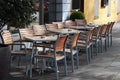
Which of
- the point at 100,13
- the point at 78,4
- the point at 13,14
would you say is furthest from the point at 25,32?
the point at 100,13

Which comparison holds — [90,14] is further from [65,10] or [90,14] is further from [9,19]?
[9,19]

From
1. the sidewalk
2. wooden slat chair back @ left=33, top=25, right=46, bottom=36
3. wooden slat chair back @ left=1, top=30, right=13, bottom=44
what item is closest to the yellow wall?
the sidewalk

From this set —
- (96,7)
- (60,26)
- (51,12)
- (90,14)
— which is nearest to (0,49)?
(60,26)

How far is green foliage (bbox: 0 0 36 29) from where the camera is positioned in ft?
22.0

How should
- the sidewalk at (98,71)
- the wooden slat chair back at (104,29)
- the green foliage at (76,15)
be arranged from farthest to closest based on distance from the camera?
the green foliage at (76,15) → the wooden slat chair back at (104,29) → the sidewalk at (98,71)

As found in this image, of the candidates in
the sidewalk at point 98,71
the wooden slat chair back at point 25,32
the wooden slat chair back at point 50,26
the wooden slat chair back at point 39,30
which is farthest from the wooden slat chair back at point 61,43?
the wooden slat chair back at point 50,26

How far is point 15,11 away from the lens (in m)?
6.77

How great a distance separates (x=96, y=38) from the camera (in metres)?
11.0

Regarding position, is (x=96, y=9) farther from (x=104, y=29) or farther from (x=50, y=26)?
(x=50, y=26)

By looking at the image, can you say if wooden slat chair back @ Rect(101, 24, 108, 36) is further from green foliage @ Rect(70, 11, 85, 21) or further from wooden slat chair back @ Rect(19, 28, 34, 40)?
green foliage @ Rect(70, 11, 85, 21)

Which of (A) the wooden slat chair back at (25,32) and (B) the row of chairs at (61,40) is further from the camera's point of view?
(A) the wooden slat chair back at (25,32)

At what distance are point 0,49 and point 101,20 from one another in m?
18.4

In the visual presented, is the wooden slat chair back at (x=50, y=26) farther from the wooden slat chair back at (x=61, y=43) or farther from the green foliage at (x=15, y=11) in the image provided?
the green foliage at (x=15, y=11)

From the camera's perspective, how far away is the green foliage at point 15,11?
6.70 metres
